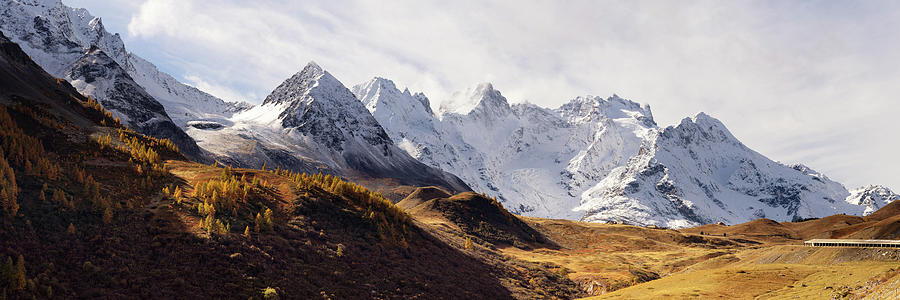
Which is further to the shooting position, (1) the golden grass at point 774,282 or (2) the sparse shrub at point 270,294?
(2) the sparse shrub at point 270,294

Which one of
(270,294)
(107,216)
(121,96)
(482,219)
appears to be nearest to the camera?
(270,294)

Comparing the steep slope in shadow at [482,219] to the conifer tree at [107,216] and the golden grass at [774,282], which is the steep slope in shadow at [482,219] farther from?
the conifer tree at [107,216]

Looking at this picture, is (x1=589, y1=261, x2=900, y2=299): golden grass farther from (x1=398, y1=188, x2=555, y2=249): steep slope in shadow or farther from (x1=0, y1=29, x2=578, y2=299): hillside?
(x1=398, y1=188, x2=555, y2=249): steep slope in shadow

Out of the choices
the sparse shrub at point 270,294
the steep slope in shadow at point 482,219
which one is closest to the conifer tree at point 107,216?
the sparse shrub at point 270,294

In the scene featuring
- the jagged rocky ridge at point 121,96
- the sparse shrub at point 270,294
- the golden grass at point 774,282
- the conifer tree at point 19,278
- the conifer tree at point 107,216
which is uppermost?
the jagged rocky ridge at point 121,96

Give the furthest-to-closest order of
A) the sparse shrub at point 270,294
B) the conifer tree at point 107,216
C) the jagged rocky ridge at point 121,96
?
the jagged rocky ridge at point 121,96 → the conifer tree at point 107,216 → the sparse shrub at point 270,294

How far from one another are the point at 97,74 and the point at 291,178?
603 ft

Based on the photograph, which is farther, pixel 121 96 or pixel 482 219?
pixel 121 96

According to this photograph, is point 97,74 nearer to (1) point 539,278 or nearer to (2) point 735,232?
(1) point 539,278

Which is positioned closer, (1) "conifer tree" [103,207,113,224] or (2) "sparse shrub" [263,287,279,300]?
(2) "sparse shrub" [263,287,279,300]

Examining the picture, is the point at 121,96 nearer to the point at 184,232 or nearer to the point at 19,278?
the point at 184,232

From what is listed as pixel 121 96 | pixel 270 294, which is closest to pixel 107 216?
pixel 270 294

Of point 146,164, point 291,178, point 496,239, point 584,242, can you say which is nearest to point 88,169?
point 146,164

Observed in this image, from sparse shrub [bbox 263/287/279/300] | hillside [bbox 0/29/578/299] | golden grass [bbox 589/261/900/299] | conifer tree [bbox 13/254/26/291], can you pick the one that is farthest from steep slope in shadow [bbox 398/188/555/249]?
conifer tree [bbox 13/254/26/291]
